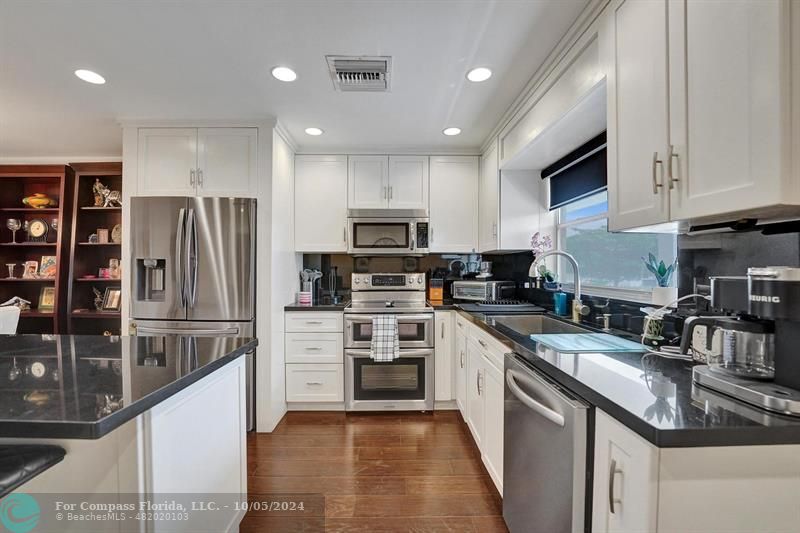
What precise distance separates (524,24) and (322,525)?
2498 mm

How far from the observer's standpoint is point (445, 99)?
2.24 meters

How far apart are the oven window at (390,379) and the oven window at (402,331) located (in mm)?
158

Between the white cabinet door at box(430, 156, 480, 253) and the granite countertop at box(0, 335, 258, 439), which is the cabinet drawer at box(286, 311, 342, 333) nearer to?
the white cabinet door at box(430, 156, 480, 253)

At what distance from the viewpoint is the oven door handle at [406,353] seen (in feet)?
9.16

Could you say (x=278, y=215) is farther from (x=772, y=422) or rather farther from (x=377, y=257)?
(x=772, y=422)

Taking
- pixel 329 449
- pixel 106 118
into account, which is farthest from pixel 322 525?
pixel 106 118

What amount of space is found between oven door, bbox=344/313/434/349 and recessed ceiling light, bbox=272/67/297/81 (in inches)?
67.8

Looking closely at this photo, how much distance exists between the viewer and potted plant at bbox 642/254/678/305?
1.38 m

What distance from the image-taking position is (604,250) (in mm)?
2088

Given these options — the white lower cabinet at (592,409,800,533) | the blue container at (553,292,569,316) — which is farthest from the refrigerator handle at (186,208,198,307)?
the white lower cabinet at (592,409,800,533)

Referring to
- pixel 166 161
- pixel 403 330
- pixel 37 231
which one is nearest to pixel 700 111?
pixel 403 330

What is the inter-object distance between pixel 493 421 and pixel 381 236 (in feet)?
5.95

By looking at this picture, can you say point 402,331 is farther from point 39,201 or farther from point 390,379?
point 39,201

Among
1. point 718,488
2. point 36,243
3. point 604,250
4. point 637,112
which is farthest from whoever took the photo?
point 36,243
